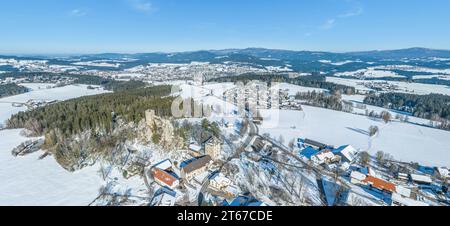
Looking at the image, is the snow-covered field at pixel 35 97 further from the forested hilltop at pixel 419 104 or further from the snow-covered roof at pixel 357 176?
the forested hilltop at pixel 419 104

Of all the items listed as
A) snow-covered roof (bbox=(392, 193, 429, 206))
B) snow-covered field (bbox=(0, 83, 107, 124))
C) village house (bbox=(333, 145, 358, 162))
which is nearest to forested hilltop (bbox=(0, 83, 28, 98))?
snow-covered field (bbox=(0, 83, 107, 124))

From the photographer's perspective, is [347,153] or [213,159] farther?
[347,153]

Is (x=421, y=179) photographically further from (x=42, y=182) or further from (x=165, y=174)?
(x=42, y=182)

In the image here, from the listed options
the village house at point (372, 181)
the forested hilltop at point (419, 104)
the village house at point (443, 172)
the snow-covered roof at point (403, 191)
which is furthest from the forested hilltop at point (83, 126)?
the forested hilltop at point (419, 104)

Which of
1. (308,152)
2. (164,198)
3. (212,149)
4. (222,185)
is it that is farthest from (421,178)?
(164,198)
